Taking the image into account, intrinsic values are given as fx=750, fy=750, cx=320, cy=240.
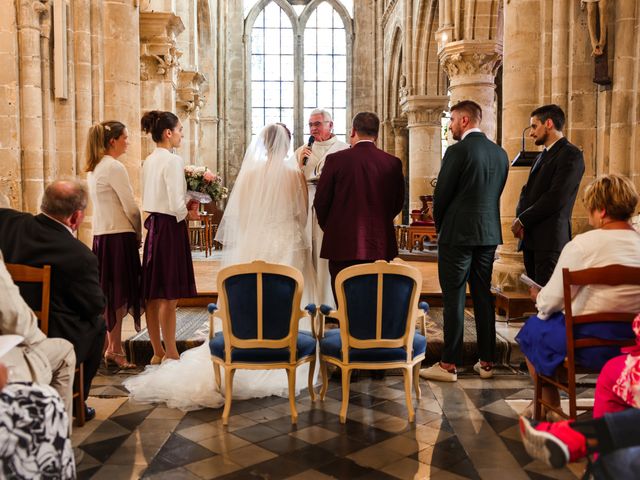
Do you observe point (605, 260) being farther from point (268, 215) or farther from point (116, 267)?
point (116, 267)

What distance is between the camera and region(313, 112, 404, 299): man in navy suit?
5.24m

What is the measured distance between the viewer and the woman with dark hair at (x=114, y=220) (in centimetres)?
530

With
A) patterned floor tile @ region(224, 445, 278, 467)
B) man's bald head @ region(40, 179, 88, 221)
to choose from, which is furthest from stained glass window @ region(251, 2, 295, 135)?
patterned floor tile @ region(224, 445, 278, 467)

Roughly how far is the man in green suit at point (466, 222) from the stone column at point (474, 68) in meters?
6.65

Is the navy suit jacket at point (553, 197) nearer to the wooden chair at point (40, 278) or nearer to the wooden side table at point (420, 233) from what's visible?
the wooden chair at point (40, 278)

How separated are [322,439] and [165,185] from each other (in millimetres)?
2297

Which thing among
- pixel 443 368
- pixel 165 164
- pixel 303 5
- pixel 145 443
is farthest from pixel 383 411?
pixel 303 5

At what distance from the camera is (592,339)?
3666 millimetres

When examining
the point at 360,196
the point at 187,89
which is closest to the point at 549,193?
the point at 360,196

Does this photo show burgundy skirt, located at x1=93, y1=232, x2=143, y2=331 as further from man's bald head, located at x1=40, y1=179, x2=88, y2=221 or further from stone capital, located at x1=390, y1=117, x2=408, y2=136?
stone capital, located at x1=390, y1=117, x2=408, y2=136

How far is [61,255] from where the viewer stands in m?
3.92

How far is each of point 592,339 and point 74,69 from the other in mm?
6005

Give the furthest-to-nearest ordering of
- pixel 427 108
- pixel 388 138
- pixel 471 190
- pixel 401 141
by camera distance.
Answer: pixel 388 138 → pixel 401 141 → pixel 427 108 → pixel 471 190

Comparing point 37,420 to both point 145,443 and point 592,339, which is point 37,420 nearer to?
point 145,443
